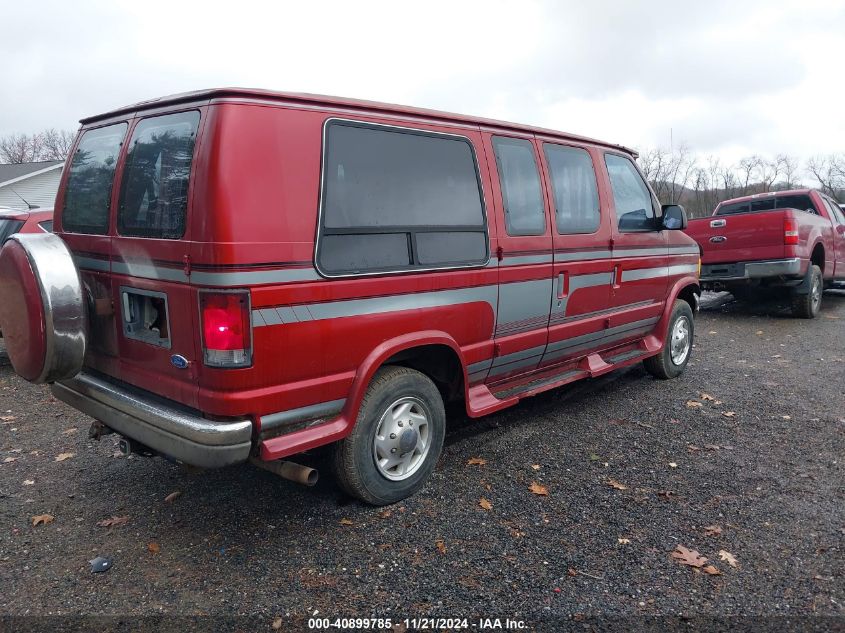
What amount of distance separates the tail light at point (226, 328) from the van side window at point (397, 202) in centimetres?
49

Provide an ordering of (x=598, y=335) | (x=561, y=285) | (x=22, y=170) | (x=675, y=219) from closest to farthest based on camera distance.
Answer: (x=561, y=285), (x=598, y=335), (x=675, y=219), (x=22, y=170)

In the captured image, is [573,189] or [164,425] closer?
[164,425]

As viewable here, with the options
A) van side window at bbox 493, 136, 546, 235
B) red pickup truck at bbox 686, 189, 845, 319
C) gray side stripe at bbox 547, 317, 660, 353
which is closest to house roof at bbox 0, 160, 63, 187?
red pickup truck at bbox 686, 189, 845, 319

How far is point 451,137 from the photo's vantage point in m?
3.91

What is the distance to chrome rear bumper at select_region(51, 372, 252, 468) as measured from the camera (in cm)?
288

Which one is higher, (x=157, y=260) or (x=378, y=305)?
(x=157, y=260)

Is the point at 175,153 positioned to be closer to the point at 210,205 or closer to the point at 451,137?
the point at 210,205

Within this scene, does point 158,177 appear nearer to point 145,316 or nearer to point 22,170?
point 145,316

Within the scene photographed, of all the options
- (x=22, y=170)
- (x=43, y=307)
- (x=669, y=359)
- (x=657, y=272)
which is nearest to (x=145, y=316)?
(x=43, y=307)

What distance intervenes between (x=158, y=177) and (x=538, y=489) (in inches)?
114

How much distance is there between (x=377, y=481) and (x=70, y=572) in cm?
162

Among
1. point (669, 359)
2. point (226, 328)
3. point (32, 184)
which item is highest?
point (32, 184)

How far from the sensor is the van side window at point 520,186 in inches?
167

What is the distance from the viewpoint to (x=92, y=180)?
372 centimetres
